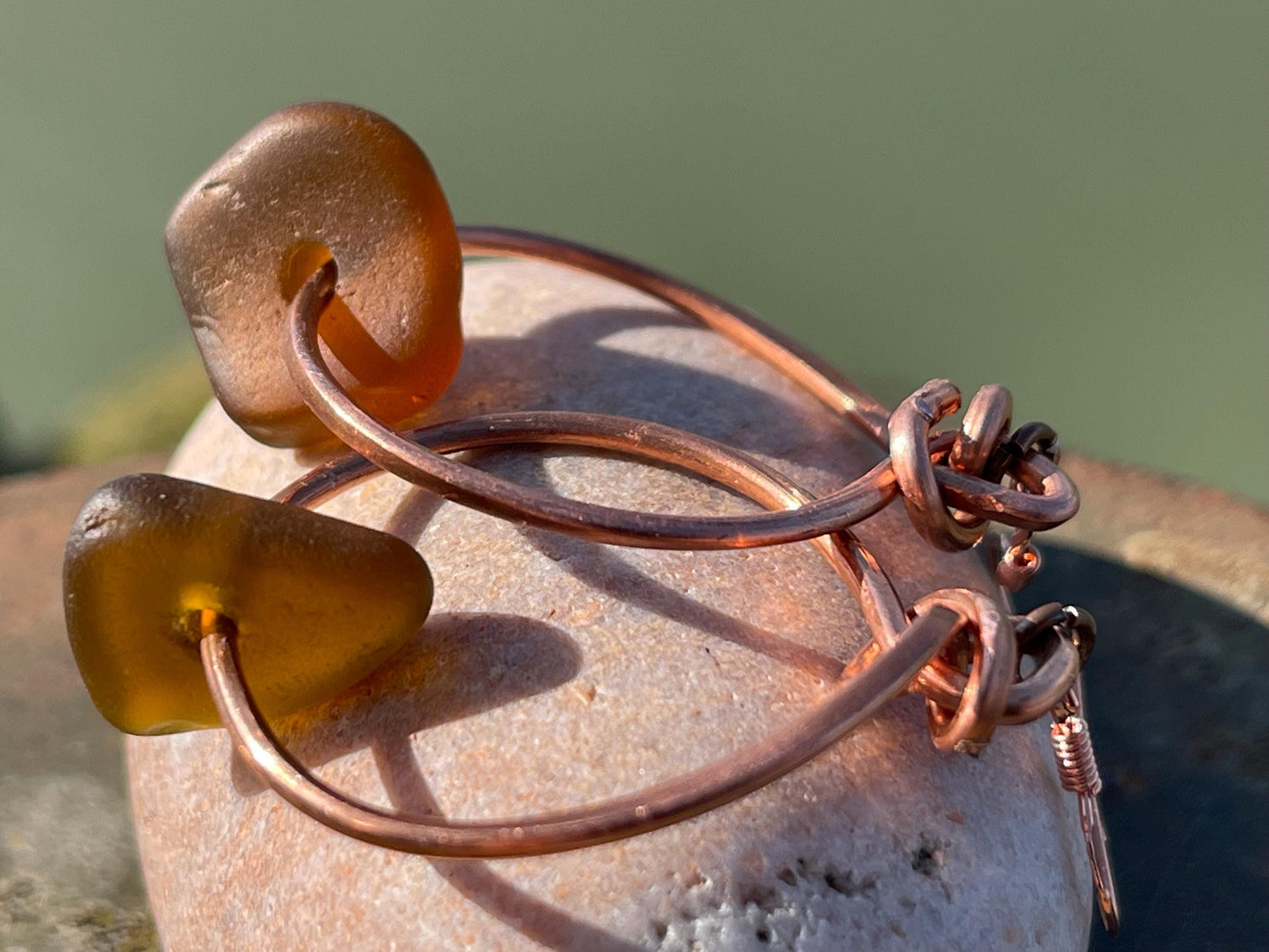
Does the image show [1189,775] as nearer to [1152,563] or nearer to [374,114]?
[1152,563]

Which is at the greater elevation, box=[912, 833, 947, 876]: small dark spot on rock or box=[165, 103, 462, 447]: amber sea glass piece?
box=[165, 103, 462, 447]: amber sea glass piece

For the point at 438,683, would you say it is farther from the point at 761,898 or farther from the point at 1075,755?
the point at 1075,755

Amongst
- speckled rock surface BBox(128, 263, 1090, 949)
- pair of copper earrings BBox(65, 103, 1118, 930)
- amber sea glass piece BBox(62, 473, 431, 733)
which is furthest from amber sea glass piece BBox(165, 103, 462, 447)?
amber sea glass piece BBox(62, 473, 431, 733)

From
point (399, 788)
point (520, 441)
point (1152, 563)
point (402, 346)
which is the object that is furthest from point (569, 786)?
point (1152, 563)

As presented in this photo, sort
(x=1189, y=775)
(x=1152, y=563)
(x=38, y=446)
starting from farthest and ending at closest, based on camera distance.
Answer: (x=38, y=446) < (x=1152, y=563) < (x=1189, y=775)

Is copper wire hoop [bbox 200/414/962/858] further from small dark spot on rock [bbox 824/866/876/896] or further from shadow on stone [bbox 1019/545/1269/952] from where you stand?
shadow on stone [bbox 1019/545/1269/952]
